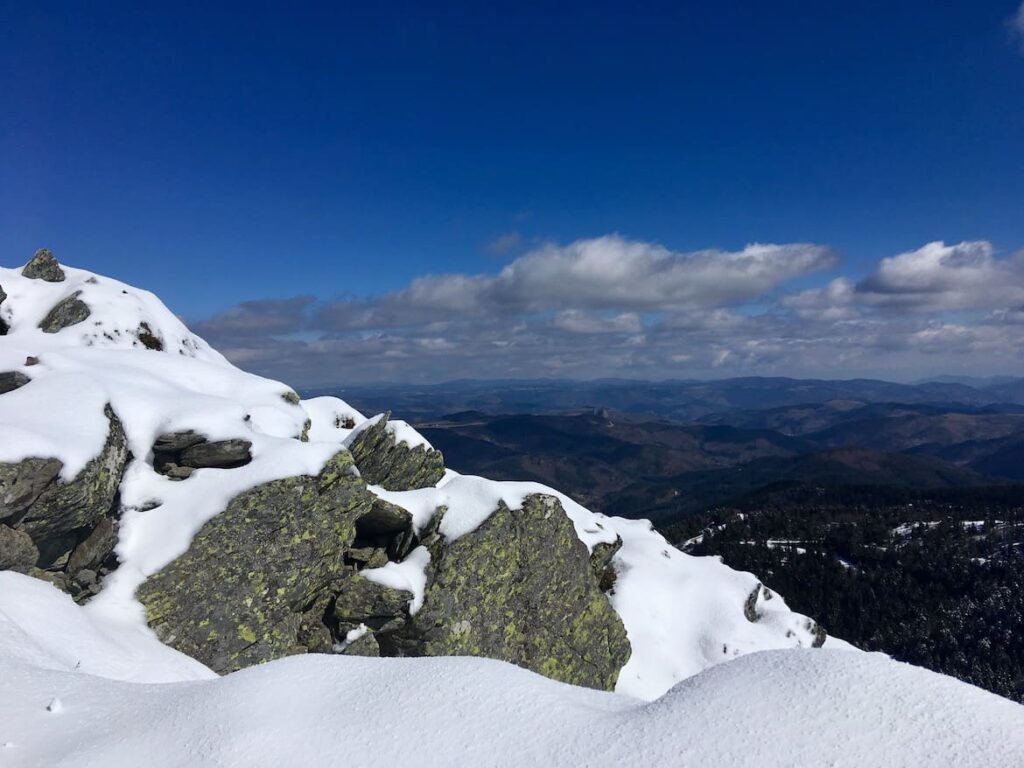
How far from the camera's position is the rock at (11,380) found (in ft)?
68.4

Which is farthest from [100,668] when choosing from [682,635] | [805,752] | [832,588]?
[832,588]

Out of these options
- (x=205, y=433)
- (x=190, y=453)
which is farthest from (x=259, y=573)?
(x=205, y=433)

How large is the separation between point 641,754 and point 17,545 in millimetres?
19523

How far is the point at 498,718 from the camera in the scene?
8469 millimetres

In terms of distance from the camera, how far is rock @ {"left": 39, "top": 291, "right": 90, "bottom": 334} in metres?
31.2

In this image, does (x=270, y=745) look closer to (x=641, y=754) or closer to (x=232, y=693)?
(x=232, y=693)

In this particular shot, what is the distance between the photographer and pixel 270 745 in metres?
8.04

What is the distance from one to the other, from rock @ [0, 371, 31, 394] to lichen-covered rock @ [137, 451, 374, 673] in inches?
400

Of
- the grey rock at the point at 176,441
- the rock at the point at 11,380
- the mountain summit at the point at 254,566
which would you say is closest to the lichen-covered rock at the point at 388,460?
the mountain summit at the point at 254,566

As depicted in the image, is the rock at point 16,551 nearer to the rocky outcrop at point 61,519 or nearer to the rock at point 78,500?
the rocky outcrop at point 61,519

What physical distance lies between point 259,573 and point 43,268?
31135 mm

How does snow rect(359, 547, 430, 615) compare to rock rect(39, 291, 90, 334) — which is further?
rock rect(39, 291, 90, 334)

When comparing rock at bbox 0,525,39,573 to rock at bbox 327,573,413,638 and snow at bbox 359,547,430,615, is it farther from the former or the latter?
snow at bbox 359,547,430,615

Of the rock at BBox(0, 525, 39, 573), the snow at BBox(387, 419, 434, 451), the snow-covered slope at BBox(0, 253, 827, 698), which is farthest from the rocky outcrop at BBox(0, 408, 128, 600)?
the snow at BBox(387, 419, 434, 451)
